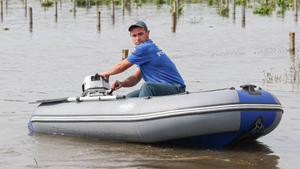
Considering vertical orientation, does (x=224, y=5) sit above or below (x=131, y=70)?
above

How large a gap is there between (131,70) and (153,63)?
9011 millimetres

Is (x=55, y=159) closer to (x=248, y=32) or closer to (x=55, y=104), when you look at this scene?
(x=55, y=104)

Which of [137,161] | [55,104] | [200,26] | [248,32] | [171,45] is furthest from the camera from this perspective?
[200,26]

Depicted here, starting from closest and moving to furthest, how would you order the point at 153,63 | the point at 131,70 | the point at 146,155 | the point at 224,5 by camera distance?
the point at 146,155 → the point at 153,63 → the point at 131,70 → the point at 224,5

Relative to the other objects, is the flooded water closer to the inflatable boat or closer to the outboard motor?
the inflatable boat

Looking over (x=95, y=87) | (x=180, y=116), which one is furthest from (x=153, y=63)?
(x=180, y=116)

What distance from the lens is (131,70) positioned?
1741cm

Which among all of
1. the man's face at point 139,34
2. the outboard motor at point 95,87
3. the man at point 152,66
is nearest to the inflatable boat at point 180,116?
the outboard motor at point 95,87

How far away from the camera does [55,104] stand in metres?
8.98

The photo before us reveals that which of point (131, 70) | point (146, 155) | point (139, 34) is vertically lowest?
point (146, 155)

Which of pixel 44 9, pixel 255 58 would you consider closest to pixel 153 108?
pixel 255 58

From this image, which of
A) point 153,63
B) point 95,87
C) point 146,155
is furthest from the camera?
point 95,87

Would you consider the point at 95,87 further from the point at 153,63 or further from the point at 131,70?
the point at 131,70

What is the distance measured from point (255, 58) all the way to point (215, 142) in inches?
504
